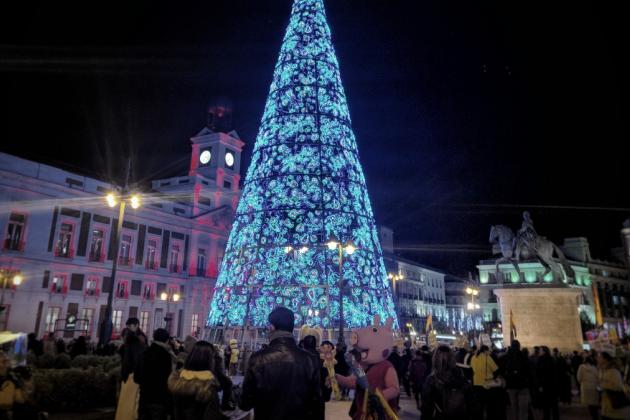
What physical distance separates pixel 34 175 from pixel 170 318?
16792 mm

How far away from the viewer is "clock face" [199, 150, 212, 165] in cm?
5272

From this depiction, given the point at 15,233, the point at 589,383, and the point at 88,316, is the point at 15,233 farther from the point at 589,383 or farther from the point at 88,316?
the point at 589,383

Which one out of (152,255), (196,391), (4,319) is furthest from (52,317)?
A: (196,391)

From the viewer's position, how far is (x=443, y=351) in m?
4.50

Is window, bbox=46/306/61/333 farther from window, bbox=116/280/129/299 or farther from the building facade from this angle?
window, bbox=116/280/129/299

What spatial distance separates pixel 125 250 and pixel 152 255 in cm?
281

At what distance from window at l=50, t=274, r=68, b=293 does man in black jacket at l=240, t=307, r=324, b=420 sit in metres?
33.7

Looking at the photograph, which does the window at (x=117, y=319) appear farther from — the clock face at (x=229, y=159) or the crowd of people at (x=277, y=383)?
the crowd of people at (x=277, y=383)

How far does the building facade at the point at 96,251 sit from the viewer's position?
30094 mm

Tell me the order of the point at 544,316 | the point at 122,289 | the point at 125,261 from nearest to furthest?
1. the point at 544,316
2. the point at 122,289
3. the point at 125,261

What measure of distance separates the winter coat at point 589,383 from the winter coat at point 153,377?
7.96m

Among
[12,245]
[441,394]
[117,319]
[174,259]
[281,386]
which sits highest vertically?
[174,259]

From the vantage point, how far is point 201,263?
45.3 meters

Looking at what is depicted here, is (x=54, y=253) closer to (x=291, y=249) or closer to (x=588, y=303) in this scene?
(x=291, y=249)
